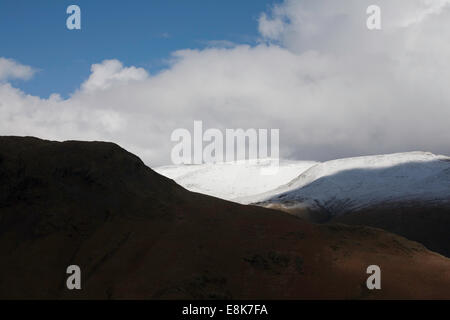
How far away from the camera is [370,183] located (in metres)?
83.1

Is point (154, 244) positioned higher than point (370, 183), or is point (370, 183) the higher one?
point (370, 183)

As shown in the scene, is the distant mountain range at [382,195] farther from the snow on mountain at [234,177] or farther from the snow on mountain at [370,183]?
the snow on mountain at [234,177]

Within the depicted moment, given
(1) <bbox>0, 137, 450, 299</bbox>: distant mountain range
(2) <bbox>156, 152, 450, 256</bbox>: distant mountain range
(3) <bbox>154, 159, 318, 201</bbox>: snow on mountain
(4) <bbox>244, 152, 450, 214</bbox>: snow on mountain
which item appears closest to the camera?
(1) <bbox>0, 137, 450, 299</bbox>: distant mountain range

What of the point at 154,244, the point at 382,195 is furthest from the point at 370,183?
the point at 154,244

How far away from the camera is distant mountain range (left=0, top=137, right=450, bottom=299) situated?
15133 millimetres

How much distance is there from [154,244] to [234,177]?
12373cm

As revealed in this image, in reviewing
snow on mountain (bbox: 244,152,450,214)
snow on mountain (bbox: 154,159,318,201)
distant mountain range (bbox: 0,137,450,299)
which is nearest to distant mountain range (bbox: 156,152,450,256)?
snow on mountain (bbox: 244,152,450,214)

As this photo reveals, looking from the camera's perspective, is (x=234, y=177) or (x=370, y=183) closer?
(x=370, y=183)

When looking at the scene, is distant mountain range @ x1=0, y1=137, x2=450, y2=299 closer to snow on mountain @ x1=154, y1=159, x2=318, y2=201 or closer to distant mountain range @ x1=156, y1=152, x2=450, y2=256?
distant mountain range @ x1=156, y1=152, x2=450, y2=256

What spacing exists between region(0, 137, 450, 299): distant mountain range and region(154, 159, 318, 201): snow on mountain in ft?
341

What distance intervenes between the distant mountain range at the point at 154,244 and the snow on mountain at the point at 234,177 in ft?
341

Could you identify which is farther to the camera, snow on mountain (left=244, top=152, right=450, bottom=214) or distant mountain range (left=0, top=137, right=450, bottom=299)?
snow on mountain (left=244, top=152, right=450, bottom=214)

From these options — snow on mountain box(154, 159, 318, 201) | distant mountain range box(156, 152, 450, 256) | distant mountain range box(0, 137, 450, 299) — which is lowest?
distant mountain range box(0, 137, 450, 299)

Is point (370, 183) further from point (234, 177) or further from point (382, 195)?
point (234, 177)
